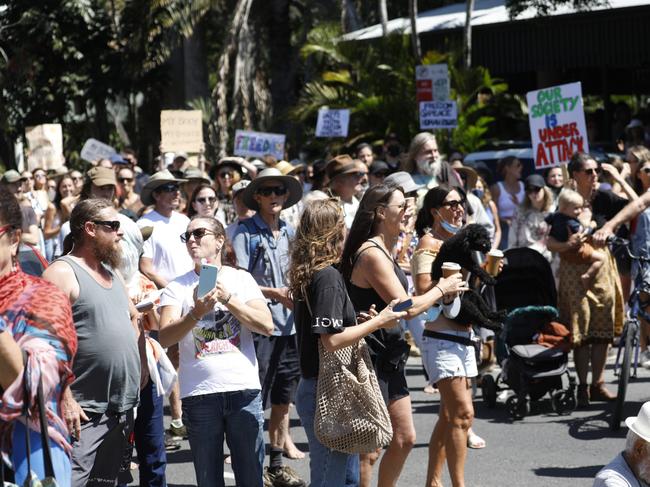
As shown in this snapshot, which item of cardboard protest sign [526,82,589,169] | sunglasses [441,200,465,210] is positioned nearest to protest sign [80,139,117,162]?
cardboard protest sign [526,82,589,169]

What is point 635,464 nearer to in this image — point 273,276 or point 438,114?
point 273,276

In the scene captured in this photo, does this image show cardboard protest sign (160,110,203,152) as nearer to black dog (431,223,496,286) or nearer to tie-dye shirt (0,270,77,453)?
black dog (431,223,496,286)

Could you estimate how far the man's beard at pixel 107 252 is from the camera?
518 centimetres

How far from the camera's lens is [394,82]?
2409cm

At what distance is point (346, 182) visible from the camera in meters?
9.44

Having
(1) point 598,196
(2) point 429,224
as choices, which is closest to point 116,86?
(1) point 598,196

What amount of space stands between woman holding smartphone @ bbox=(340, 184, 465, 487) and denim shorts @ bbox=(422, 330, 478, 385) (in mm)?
557

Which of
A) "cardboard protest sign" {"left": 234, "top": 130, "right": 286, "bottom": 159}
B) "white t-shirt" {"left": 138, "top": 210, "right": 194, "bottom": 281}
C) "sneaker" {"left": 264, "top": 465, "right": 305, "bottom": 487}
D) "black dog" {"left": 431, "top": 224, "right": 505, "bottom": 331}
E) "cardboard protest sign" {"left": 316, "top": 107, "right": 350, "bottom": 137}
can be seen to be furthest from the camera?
"cardboard protest sign" {"left": 316, "top": 107, "right": 350, "bottom": 137}

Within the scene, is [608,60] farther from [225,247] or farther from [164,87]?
[225,247]

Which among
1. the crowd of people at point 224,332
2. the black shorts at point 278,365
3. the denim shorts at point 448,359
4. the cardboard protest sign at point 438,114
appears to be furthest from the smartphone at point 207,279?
the cardboard protest sign at point 438,114

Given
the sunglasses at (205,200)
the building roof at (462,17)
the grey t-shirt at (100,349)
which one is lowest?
the grey t-shirt at (100,349)

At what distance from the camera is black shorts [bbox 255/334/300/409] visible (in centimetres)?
756

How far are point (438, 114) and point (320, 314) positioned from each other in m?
11.3

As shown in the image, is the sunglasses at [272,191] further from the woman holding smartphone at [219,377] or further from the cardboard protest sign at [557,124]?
the cardboard protest sign at [557,124]
